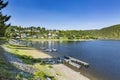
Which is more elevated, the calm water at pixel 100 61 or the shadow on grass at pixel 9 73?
the shadow on grass at pixel 9 73

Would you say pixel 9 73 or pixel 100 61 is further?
pixel 100 61

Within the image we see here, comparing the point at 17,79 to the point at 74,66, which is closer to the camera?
the point at 17,79

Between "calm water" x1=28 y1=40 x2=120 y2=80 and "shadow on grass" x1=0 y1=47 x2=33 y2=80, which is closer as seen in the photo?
"shadow on grass" x1=0 y1=47 x2=33 y2=80

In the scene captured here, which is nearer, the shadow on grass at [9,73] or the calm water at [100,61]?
the shadow on grass at [9,73]

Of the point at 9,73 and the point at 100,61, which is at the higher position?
the point at 9,73

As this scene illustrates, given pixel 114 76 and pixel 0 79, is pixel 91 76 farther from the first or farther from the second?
pixel 0 79

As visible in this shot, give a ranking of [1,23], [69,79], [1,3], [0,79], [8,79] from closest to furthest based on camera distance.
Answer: [0,79]
[8,79]
[69,79]
[1,3]
[1,23]

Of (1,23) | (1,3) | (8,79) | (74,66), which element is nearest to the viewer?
(8,79)

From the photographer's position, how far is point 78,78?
3350 centimetres

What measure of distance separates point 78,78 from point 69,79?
218cm

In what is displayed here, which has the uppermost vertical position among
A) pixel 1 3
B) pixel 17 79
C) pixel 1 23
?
pixel 1 3

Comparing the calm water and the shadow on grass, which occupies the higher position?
the shadow on grass

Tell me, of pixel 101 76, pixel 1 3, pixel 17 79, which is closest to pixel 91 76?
pixel 101 76

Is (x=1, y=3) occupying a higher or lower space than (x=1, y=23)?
higher
